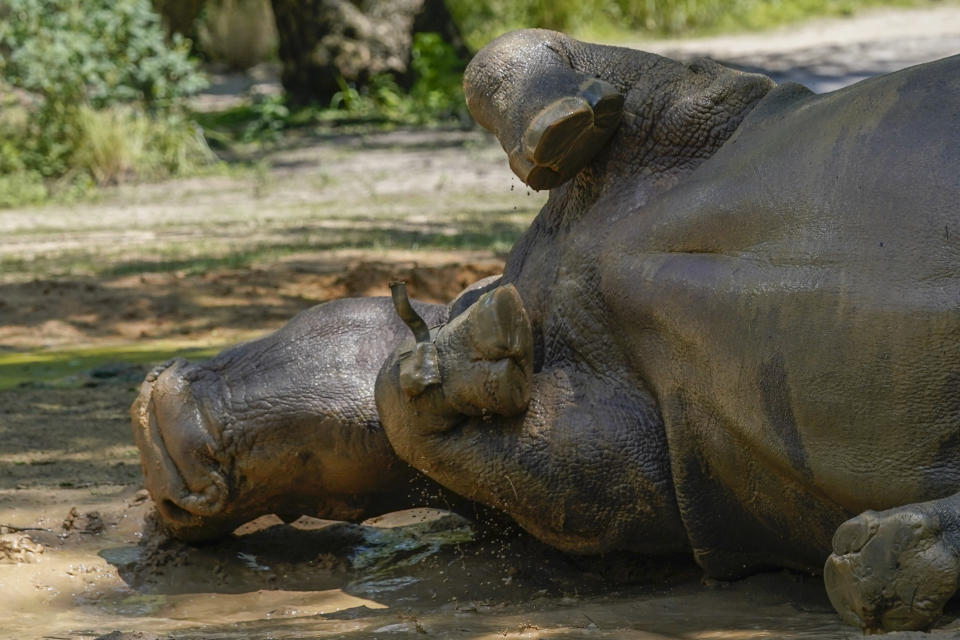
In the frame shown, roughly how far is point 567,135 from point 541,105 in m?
0.10

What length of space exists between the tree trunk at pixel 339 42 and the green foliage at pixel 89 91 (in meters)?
2.90

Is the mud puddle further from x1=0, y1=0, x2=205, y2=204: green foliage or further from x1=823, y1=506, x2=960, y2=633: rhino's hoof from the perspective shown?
x1=0, y1=0, x2=205, y2=204: green foliage

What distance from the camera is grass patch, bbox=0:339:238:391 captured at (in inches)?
214

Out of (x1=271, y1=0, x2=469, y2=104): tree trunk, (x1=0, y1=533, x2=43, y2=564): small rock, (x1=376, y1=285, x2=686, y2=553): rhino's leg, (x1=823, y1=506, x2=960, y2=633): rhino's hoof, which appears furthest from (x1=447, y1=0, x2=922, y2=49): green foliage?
(x1=823, y1=506, x2=960, y2=633): rhino's hoof

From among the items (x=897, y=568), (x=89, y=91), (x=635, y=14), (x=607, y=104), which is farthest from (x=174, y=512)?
(x=635, y=14)

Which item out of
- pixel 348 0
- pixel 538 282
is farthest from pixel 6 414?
pixel 348 0

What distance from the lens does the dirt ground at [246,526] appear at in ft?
9.40

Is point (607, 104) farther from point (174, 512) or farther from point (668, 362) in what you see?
point (174, 512)

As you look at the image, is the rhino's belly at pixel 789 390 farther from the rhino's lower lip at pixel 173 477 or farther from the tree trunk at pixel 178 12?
the tree trunk at pixel 178 12

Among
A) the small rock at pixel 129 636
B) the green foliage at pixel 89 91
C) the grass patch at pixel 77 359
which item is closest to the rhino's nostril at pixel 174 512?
the small rock at pixel 129 636

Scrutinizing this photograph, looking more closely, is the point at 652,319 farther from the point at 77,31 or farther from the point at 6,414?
the point at 77,31

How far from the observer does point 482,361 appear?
2838 millimetres

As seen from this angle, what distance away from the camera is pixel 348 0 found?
52.3 feet

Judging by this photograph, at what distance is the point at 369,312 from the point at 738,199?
37.1 inches
